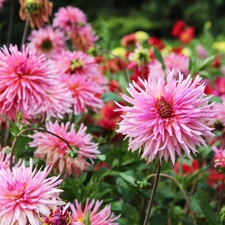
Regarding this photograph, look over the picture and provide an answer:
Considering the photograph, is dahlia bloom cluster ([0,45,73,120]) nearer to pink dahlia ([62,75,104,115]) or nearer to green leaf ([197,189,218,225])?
pink dahlia ([62,75,104,115])

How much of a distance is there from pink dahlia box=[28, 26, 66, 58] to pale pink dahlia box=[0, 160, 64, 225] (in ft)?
3.24

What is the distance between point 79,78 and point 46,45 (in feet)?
1.38

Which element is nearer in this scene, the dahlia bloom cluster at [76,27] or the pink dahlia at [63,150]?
the pink dahlia at [63,150]

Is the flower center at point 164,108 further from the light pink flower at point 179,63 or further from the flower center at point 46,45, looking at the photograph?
the flower center at point 46,45

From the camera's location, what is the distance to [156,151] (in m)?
0.90

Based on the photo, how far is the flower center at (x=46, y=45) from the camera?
184cm

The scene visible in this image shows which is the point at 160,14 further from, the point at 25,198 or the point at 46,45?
→ the point at 25,198

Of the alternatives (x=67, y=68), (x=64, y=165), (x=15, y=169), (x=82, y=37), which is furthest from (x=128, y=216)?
(x=82, y=37)

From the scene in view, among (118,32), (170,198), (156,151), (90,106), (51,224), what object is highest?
(118,32)

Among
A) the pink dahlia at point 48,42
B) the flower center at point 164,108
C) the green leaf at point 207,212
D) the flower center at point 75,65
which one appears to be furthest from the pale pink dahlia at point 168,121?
the pink dahlia at point 48,42

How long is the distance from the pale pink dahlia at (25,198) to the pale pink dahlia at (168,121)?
0.17 meters

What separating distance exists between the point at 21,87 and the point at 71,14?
2.48 ft

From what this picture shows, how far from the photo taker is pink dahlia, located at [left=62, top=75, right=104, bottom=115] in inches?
57.1

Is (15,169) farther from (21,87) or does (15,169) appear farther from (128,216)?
(128,216)
